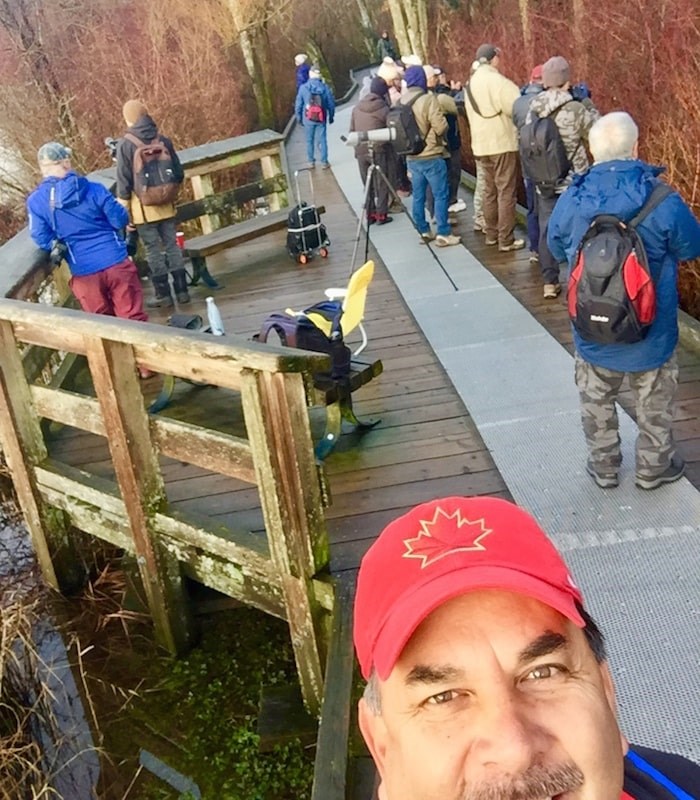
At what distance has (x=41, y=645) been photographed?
5.49m

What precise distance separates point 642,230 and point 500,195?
486 cm

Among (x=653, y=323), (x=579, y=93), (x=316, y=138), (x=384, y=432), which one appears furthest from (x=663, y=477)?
(x=316, y=138)

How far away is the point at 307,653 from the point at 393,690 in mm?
2858

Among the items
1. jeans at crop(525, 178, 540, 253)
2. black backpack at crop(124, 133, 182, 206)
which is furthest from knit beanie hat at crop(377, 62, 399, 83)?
black backpack at crop(124, 133, 182, 206)

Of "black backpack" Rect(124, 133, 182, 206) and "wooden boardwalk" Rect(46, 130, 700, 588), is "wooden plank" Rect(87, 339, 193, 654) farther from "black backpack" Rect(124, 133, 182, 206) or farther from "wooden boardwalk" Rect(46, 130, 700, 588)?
"black backpack" Rect(124, 133, 182, 206)

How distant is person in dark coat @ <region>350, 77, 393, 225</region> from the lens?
9820 mm

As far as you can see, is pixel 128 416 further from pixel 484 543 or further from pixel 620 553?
pixel 484 543

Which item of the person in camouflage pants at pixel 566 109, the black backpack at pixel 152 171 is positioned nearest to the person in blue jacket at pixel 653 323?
the person in camouflage pants at pixel 566 109

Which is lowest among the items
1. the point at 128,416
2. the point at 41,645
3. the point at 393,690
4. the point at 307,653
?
the point at 41,645

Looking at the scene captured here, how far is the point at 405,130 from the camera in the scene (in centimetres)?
796

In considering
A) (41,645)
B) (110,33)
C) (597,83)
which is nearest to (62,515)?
(41,645)

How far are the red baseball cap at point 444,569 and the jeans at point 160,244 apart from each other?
261 inches

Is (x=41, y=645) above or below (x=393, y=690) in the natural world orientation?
below

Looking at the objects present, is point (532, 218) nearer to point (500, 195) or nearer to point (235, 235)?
point (500, 195)
